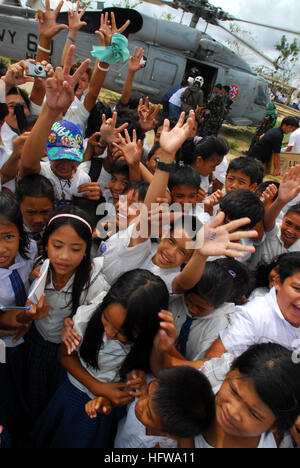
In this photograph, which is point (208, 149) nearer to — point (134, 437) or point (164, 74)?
point (134, 437)

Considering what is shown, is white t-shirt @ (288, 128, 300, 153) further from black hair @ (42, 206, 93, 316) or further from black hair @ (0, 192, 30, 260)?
black hair @ (0, 192, 30, 260)

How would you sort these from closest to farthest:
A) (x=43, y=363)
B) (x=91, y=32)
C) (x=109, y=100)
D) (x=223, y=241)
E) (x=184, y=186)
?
(x=223, y=241), (x=43, y=363), (x=184, y=186), (x=91, y=32), (x=109, y=100)

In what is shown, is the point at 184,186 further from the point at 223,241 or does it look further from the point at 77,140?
the point at 223,241

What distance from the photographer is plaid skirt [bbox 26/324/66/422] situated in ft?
5.39

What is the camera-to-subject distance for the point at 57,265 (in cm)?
150

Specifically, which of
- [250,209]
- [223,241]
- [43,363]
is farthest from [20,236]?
[250,209]

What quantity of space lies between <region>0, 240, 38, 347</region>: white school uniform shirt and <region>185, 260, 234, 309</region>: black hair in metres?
0.89

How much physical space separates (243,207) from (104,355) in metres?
1.35

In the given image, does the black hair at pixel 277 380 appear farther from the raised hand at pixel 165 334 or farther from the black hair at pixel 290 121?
the black hair at pixel 290 121

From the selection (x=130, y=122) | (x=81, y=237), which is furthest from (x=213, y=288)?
(x=130, y=122)

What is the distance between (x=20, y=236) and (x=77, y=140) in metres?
Result: 0.97

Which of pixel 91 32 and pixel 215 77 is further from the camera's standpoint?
pixel 215 77

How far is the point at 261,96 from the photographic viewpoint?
10.9m

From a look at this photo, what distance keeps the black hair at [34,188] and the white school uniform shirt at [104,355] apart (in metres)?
0.78
